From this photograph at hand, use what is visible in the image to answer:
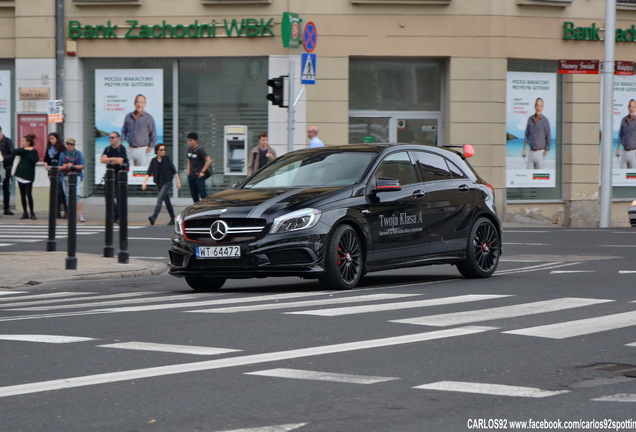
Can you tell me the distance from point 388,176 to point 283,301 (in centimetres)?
261

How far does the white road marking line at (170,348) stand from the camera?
26.7ft

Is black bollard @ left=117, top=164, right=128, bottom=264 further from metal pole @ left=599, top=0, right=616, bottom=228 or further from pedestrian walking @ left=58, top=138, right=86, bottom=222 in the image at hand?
metal pole @ left=599, top=0, right=616, bottom=228

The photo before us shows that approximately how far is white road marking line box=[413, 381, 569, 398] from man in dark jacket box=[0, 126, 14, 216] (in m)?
23.6

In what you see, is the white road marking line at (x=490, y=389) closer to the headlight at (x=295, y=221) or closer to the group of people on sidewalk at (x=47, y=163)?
the headlight at (x=295, y=221)

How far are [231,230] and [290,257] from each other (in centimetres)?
65

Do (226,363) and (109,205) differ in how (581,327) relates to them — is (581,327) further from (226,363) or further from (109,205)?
(109,205)

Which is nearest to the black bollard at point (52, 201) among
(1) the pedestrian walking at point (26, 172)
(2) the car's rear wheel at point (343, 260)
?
(2) the car's rear wheel at point (343, 260)

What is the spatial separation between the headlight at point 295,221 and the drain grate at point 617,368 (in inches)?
195

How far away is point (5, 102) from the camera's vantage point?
103 ft

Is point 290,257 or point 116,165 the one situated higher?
point 116,165

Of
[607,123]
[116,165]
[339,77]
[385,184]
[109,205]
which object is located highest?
[339,77]

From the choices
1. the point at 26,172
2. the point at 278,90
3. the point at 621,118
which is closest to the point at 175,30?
the point at 26,172

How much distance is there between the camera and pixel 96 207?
102ft

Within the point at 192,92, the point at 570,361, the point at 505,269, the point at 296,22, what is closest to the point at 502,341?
the point at 570,361
